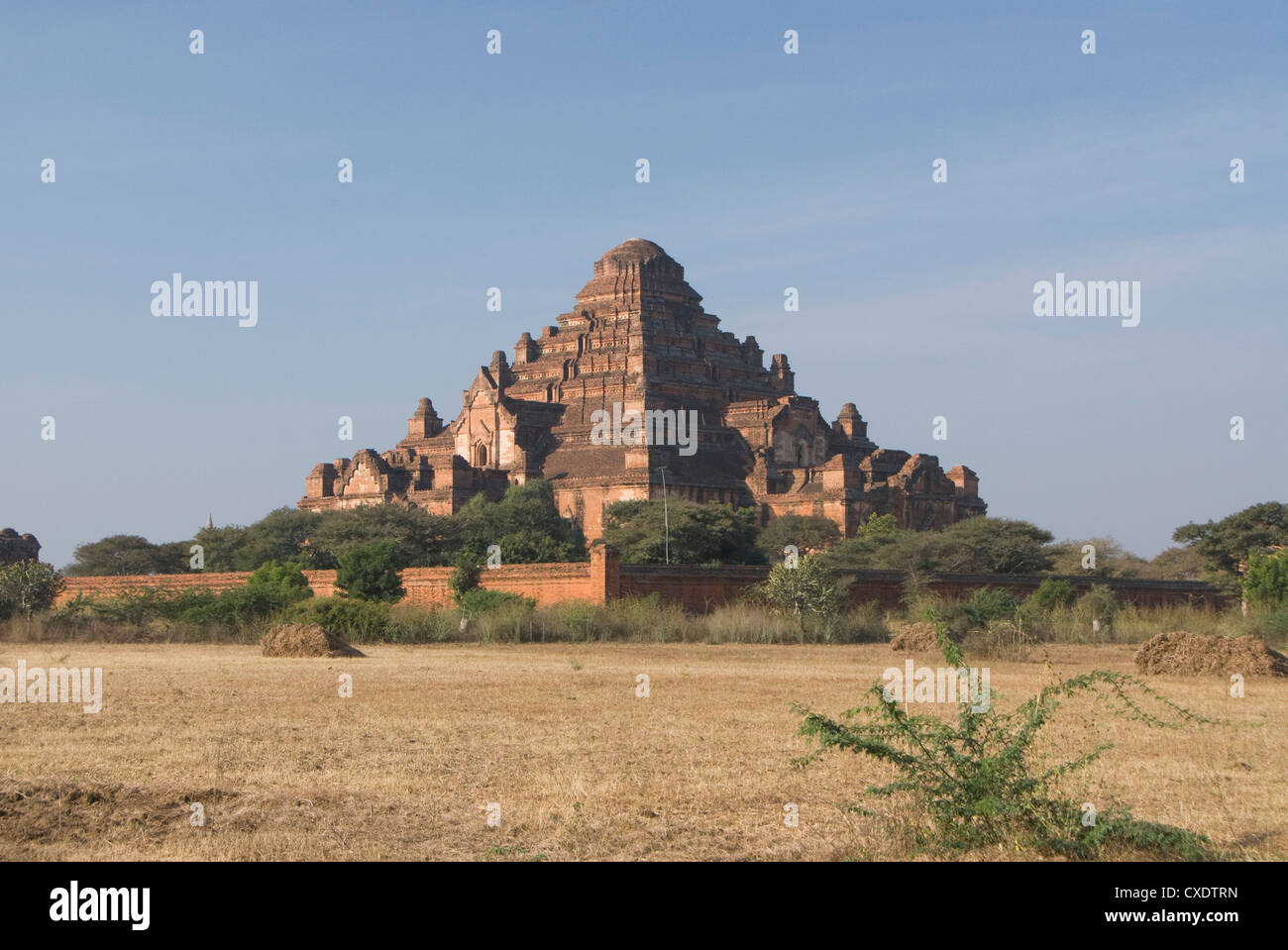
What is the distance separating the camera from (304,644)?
90.7 feet

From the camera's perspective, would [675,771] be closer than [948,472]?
Result: Yes

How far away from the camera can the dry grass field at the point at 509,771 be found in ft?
30.3

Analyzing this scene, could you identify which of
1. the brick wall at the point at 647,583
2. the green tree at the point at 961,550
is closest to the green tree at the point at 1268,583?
the brick wall at the point at 647,583

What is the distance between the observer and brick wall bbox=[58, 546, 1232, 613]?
38.0m

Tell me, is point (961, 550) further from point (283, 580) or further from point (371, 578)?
point (283, 580)

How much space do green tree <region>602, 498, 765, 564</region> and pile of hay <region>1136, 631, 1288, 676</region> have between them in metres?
24.0

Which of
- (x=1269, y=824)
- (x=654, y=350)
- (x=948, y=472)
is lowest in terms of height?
(x=1269, y=824)

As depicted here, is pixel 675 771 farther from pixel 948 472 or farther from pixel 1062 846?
pixel 948 472

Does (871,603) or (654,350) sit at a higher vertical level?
(654,350)

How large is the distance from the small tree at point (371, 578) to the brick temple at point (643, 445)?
790 inches
